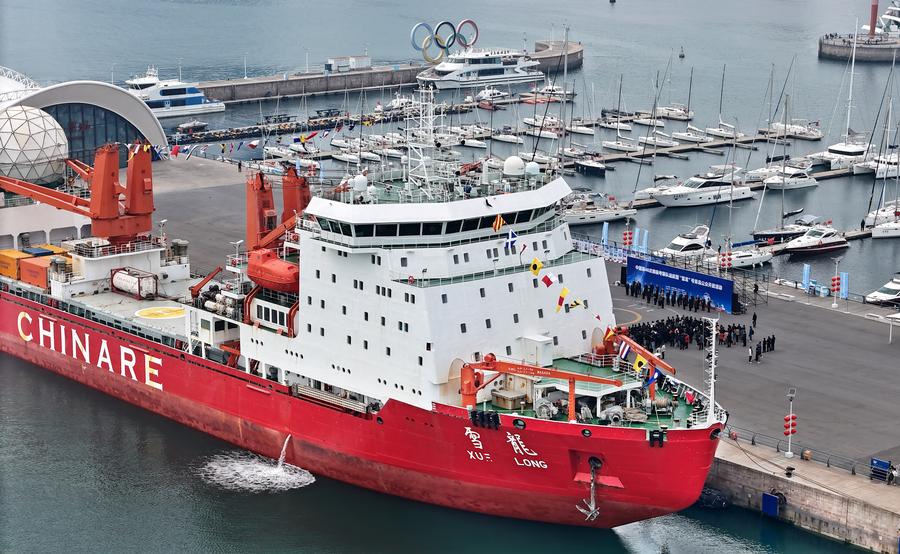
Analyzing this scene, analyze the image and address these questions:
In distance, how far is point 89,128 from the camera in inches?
3073

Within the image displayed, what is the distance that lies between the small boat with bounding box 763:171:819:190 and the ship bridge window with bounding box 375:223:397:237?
5740 cm

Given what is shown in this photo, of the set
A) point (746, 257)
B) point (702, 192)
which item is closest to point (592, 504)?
point (746, 257)

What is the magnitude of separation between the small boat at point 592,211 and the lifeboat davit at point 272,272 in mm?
39781

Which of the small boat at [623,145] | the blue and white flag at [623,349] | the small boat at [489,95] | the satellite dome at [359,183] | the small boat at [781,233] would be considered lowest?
the small boat at [781,233]

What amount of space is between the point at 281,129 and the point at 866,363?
7308cm

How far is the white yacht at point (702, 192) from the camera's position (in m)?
88.3

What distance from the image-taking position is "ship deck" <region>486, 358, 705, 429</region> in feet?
123

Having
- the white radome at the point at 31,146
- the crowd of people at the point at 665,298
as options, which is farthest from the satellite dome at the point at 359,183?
the white radome at the point at 31,146

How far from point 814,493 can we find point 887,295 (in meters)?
27.4

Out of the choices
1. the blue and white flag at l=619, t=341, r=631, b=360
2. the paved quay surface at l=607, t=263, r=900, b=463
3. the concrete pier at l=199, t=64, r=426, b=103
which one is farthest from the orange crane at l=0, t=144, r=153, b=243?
the concrete pier at l=199, t=64, r=426, b=103

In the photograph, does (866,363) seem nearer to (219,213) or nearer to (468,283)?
(468,283)

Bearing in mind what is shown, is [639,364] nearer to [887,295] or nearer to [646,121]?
[887,295]

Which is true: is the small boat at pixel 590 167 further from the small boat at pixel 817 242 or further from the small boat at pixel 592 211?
the small boat at pixel 817 242

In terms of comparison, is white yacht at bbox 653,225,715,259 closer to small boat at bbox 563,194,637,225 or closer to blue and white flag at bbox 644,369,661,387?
small boat at bbox 563,194,637,225
